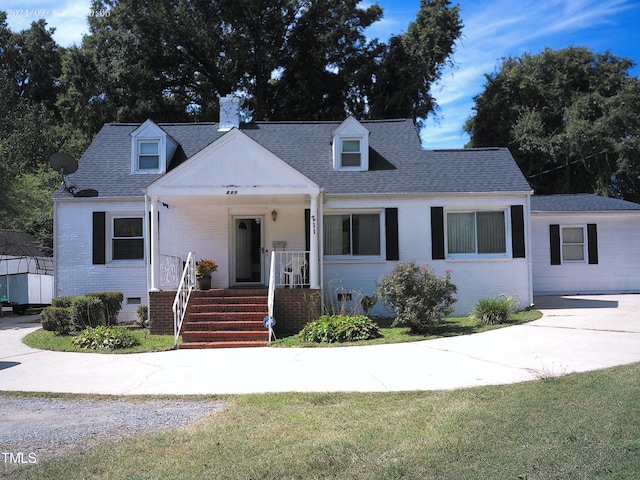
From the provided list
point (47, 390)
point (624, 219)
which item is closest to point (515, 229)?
point (624, 219)

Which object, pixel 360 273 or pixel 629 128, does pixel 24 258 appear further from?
pixel 629 128

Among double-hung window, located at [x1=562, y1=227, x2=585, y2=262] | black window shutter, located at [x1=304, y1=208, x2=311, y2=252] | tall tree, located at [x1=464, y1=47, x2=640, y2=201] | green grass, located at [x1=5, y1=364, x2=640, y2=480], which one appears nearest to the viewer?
green grass, located at [x1=5, y1=364, x2=640, y2=480]

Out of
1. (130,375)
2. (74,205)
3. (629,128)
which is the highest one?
(629,128)

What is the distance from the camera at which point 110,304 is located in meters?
13.9

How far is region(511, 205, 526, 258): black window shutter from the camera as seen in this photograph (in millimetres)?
15242

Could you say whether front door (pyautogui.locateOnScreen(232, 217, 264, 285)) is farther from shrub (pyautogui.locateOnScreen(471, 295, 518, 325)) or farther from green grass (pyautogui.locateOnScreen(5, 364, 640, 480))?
green grass (pyautogui.locateOnScreen(5, 364, 640, 480))

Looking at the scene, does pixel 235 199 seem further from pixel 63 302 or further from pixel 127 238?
pixel 63 302

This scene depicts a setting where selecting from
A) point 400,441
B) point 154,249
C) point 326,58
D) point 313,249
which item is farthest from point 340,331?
point 326,58

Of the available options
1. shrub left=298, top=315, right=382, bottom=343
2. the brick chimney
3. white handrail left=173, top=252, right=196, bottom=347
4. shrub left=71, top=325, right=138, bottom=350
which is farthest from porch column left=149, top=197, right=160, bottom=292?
the brick chimney

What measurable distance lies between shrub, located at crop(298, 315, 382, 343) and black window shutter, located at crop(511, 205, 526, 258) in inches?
225

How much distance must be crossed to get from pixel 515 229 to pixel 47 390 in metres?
12.3

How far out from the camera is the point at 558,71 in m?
29.9

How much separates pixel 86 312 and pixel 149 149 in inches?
223

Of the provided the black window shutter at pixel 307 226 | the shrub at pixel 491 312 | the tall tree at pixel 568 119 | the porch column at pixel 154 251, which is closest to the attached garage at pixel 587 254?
the shrub at pixel 491 312
